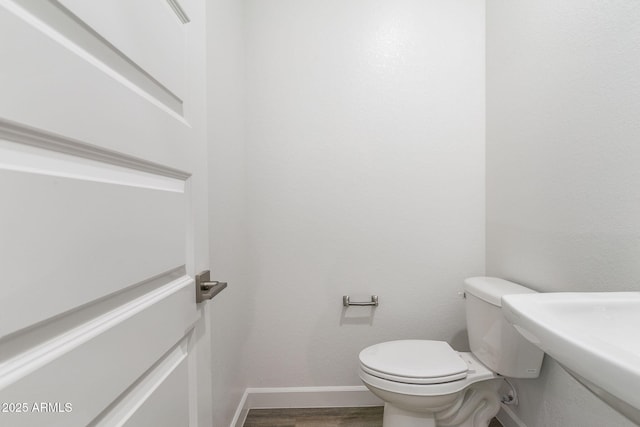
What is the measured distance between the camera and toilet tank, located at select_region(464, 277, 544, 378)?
1.19 metres

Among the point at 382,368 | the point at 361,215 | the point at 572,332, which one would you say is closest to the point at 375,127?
the point at 361,215

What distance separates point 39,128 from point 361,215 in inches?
57.3

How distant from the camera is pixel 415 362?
1.25 meters

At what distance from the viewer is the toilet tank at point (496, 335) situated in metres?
1.19

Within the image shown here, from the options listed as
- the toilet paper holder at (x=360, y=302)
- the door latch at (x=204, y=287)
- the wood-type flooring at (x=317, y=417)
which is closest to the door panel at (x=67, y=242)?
the door latch at (x=204, y=287)

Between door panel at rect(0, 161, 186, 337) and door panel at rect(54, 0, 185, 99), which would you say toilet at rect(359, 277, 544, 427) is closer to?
door panel at rect(0, 161, 186, 337)

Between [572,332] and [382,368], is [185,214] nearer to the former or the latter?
[572,332]

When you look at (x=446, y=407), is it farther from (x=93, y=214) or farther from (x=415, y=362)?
(x=93, y=214)

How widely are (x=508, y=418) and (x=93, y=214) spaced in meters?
1.89

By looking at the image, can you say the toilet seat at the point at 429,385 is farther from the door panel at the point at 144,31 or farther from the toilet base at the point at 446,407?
the door panel at the point at 144,31

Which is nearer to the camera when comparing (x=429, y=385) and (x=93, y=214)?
(x=93, y=214)

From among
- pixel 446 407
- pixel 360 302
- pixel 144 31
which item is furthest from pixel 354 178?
pixel 144 31

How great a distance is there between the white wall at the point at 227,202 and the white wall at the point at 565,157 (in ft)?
4.37

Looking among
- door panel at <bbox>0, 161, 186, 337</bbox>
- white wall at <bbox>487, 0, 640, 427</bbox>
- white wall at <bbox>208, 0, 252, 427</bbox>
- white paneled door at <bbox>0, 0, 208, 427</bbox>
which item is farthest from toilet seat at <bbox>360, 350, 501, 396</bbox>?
door panel at <bbox>0, 161, 186, 337</bbox>
